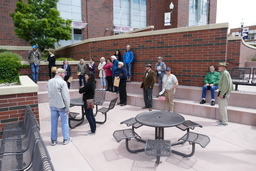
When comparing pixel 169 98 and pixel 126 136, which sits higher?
pixel 169 98

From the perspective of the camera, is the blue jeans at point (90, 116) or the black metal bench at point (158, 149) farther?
the blue jeans at point (90, 116)

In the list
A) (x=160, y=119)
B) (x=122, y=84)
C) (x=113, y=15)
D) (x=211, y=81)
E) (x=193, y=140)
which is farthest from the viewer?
(x=113, y=15)

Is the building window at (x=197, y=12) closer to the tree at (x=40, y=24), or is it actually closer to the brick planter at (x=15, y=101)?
the tree at (x=40, y=24)

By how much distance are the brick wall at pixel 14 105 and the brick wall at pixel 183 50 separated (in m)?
6.48

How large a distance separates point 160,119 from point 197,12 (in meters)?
26.3

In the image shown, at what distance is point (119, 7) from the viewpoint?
939 inches

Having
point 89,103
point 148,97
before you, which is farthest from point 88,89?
point 148,97

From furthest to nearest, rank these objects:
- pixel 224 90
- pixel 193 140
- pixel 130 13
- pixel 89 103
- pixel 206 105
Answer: pixel 130 13 → pixel 206 105 → pixel 224 90 → pixel 89 103 → pixel 193 140

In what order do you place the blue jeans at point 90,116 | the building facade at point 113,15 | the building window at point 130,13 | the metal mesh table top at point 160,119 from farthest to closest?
1. the building window at point 130,13
2. the building facade at point 113,15
3. the blue jeans at point 90,116
4. the metal mesh table top at point 160,119

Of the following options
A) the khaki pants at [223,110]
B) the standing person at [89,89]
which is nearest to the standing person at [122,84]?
the standing person at [89,89]

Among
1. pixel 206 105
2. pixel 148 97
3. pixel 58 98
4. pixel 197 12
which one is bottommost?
pixel 206 105

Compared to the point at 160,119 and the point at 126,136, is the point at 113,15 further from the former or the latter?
the point at 126,136

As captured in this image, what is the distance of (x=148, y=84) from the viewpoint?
762 centimetres

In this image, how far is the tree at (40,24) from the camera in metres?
13.2
